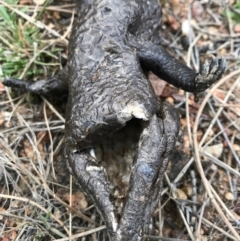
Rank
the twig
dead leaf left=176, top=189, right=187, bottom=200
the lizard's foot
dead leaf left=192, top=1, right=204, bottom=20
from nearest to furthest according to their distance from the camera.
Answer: the lizard's foot → the twig → dead leaf left=176, top=189, right=187, bottom=200 → dead leaf left=192, top=1, right=204, bottom=20

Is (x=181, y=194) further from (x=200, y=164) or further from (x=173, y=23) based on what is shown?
(x=173, y=23)

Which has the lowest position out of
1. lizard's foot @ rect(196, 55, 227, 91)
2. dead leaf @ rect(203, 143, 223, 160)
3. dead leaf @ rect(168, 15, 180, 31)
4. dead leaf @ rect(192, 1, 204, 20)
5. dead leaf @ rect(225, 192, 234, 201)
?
dead leaf @ rect(225, 192, 234, 201)

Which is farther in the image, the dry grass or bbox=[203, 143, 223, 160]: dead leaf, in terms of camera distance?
bbox=[203, 143, 223, 160]: dead leaf

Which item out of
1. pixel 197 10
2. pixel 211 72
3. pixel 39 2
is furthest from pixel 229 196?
pixel 39 2

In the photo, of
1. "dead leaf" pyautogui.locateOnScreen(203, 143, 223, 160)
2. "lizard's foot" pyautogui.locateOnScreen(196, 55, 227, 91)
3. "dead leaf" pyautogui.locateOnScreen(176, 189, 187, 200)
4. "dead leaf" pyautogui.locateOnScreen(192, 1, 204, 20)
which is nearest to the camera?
"lizard's foot" pyautogui.locateOnScreen(196, 55, 227, 91)

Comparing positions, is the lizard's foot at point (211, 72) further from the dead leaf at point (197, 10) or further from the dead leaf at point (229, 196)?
the dead leaf at point (197, 10)

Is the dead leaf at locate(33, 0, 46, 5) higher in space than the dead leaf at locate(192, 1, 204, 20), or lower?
lower

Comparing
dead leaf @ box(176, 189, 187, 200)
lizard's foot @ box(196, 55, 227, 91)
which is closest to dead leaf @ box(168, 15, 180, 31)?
lizard's foot @ box(196, 55, 227, 91)

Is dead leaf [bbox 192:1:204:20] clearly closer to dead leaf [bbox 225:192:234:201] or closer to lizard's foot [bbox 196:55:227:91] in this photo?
lizard's foot [bbox 196:55:227:91]
